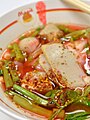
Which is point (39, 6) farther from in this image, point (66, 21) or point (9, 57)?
point (9, 57)

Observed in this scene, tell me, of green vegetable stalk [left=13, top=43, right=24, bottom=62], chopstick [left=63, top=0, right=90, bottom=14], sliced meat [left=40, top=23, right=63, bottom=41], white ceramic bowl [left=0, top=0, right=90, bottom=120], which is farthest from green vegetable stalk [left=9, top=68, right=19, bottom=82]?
chopstick [left=63, top=0, right=90, bottom=14]

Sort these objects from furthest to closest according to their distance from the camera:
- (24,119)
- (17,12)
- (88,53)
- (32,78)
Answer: (17,12)
(88,53)
(32,78)
(24,119)

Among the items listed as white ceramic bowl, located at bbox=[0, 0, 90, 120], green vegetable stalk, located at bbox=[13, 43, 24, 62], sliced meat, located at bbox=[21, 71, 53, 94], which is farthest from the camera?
white ceramic bowl, located at bbox=[0, 0, 90, 120]

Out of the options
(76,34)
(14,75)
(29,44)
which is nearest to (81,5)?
(76,34)

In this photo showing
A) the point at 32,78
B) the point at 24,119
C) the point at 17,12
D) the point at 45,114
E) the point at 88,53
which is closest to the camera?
the point at 24,119

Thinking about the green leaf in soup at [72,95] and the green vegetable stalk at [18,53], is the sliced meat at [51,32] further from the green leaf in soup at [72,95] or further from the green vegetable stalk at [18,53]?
the green leaf in soup at [72,95]

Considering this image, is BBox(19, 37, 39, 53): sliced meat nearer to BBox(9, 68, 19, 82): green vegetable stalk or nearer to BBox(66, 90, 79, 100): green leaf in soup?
BBox(9, 68, 19, 82): green vegetable stalk

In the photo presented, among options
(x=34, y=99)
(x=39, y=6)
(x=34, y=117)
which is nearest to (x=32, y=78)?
(x=34, y=99)

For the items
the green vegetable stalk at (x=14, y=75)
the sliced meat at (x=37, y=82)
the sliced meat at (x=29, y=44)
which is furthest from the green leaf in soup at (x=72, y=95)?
the sliced meat at (x=29, y=44)
